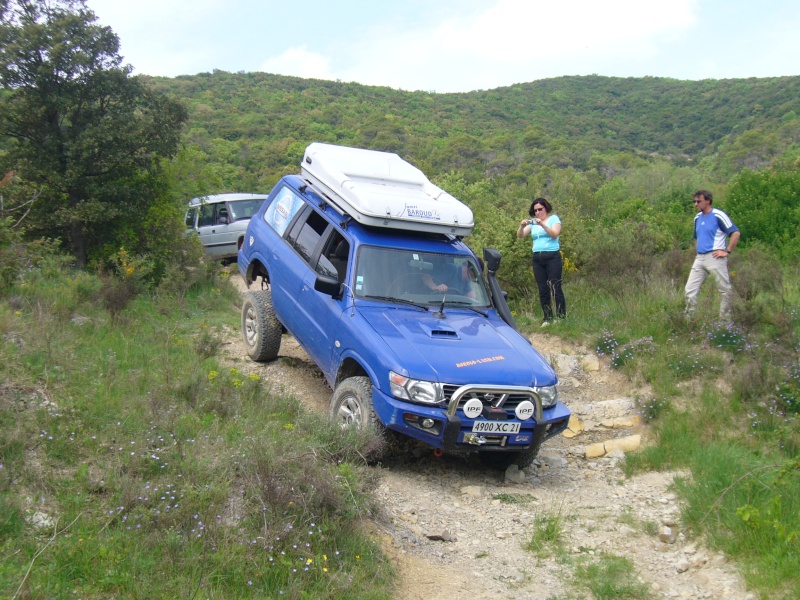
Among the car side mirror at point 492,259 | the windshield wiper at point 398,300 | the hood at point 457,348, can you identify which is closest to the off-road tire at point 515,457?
the hood at point 457,348

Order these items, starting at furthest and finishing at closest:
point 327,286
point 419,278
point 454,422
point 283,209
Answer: point 283,209 → point 419,278 → point 327,286 → point 454,422

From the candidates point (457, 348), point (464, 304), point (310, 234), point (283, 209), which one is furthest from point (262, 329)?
point (457, 348)

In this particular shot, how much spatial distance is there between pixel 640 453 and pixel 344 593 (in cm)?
385

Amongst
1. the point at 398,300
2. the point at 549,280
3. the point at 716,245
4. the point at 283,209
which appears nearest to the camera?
the point at 398,300

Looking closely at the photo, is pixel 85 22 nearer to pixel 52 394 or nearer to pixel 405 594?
pixel 52 394

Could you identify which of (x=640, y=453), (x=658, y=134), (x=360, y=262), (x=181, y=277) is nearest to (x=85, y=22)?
(x=181, y=277)

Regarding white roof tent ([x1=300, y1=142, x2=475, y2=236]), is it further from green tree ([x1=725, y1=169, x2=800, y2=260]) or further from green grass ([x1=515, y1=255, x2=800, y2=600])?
green tree ([x1=725, y1=169, x2=800, y2=260])

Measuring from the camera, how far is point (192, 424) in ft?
19.0

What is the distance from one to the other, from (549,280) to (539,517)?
16.3 ft

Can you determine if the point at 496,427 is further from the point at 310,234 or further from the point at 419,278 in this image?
the point at 310,234

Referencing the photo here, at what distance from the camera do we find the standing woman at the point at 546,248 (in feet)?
33.0

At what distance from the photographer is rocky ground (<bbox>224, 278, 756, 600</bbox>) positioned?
4746 mm

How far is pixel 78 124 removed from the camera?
479 inches

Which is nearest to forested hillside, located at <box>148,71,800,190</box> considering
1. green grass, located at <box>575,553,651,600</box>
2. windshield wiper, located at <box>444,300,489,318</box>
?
windshield wiper, located at <box>444,300,489,318</box>
